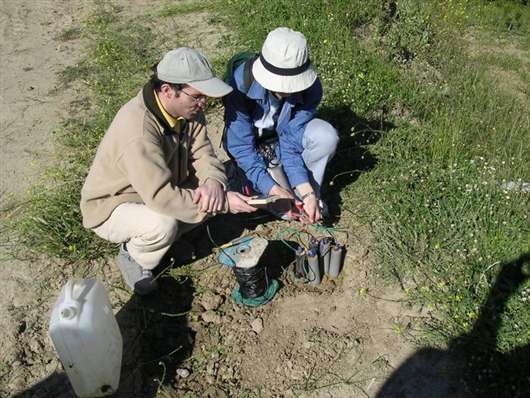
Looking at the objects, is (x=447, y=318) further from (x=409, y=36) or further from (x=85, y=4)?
(x=85, y=4)

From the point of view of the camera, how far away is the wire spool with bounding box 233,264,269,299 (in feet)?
9.04

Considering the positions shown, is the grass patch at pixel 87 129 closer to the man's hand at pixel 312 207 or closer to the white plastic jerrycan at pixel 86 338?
the white plastic jerrycan at pixel 86 338

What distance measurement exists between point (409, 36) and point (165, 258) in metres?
3.73

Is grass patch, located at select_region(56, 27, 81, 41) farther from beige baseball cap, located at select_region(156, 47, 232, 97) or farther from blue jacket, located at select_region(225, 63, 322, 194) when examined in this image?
beige baseball cap, located at select_region(156, 47, 232, 97)

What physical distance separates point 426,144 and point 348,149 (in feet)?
1.98

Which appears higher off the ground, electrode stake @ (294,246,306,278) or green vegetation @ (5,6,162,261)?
electrode stake @ (294,246,306,278)

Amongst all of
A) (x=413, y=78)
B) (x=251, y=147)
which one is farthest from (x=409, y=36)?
(x=251, y=147)

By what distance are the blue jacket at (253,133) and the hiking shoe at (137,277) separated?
86 centimetres

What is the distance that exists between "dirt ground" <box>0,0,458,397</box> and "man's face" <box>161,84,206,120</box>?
109 cm

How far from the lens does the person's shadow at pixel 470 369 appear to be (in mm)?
2514

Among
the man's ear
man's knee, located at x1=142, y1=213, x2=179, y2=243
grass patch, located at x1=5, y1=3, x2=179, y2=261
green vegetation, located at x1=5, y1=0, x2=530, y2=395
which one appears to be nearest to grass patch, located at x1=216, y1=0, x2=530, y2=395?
green vegetation, located at x1=5, y1=0, x2=530, y2=395

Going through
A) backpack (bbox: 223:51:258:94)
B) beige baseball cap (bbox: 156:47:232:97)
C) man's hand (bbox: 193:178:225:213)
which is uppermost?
beige baseball cap (bbox: 156:47:232:97)

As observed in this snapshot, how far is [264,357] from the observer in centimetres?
277

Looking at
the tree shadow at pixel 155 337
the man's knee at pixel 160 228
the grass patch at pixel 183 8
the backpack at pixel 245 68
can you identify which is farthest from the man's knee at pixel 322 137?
the grass patch at pixel 183 8
